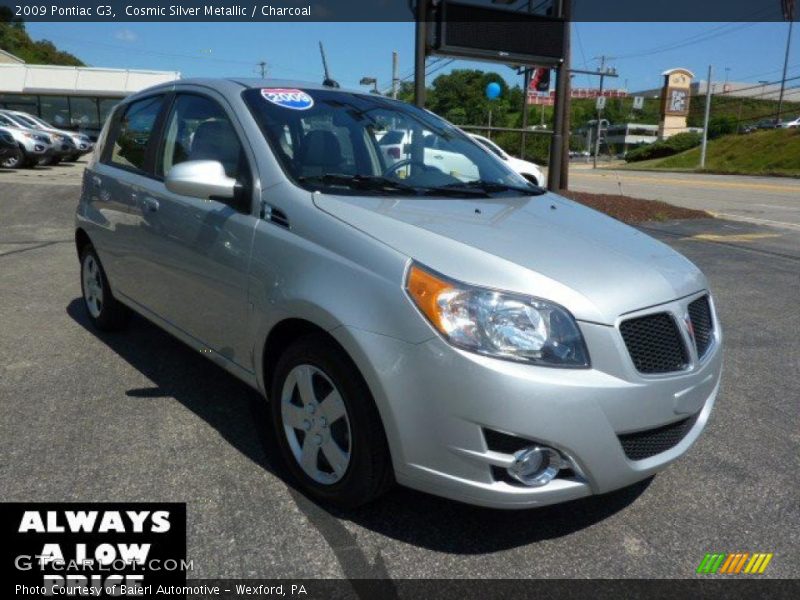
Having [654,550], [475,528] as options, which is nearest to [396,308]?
[475,528]

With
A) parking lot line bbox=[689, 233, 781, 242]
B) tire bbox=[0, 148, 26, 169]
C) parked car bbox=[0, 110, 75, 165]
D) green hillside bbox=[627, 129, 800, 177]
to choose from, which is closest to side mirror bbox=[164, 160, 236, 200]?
parking lot line bbox=[689, 233, 781, 242]

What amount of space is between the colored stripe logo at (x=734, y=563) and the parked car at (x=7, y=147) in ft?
68.6

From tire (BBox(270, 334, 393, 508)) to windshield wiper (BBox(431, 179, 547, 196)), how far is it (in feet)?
3.87

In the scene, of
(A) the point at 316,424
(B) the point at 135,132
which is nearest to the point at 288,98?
(B) the point at 135,132

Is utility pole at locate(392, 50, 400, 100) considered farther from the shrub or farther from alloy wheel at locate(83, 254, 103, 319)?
the shrub

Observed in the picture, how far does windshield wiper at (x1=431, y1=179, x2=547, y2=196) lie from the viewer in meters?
3.47

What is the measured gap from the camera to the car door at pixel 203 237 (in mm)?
3102

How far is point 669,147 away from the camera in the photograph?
6344cm

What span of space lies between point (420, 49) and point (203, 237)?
27.9ft

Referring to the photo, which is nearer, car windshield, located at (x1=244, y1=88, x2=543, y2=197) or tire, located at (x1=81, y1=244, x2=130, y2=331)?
car windshield, located at (x1=244, y1=88, x2=543, y2=197)

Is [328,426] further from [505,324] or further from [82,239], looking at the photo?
[82,239]

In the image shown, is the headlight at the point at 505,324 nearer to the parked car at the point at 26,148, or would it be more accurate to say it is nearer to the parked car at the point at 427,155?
the parked car at the point at 427,155

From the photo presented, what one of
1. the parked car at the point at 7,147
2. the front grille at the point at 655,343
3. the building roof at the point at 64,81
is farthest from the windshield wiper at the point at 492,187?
the building roof at the point at 64,81

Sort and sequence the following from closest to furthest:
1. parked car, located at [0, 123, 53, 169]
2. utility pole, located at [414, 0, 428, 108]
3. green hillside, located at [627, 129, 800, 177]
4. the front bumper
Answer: the front bumper → utility pole, located at [414, 0, 428, 108] → parked car, located at [0, 123, 53, 169] → green hillside, located at [627, 129, 800, 177]
